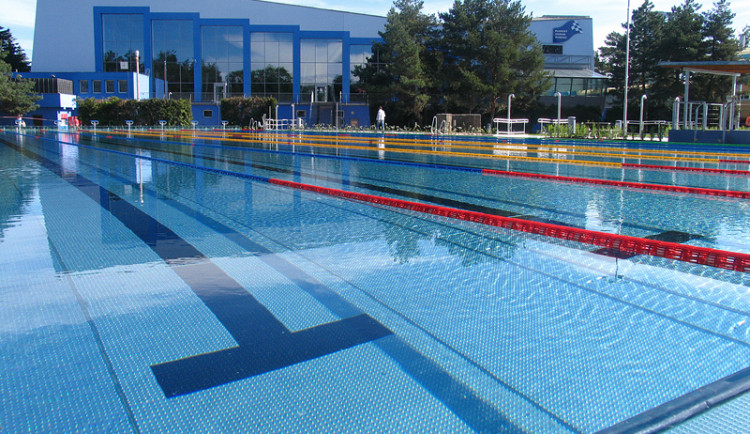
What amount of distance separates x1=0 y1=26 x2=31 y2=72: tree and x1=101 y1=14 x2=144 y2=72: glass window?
823 inches

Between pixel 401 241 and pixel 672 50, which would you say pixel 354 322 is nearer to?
pixel 401 241

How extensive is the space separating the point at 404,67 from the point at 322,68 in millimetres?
9758

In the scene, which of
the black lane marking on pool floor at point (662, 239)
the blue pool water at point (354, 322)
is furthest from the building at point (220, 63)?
the black lane marking on pool floor at point (662, 239)

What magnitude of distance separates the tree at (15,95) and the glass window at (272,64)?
48.2ft

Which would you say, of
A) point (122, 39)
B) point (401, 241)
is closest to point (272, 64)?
point (122, 39)

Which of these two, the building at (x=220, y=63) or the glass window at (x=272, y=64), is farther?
the glass window at (x=272, y=64)

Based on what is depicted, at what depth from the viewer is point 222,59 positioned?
4225 cm

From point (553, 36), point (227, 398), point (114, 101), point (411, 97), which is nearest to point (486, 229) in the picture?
point (227, 398)

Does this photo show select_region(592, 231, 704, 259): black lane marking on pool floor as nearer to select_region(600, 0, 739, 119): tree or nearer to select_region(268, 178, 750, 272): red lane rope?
select_region(268, 178, 750, 272): red lane rope

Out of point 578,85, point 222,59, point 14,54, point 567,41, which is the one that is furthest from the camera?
point 14,54

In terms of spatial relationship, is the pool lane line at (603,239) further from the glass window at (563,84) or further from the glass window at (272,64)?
the glass window at (563,84)

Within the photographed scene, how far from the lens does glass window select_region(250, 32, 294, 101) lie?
1646 inches

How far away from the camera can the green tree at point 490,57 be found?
108 feet

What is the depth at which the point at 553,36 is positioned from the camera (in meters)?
48.2
